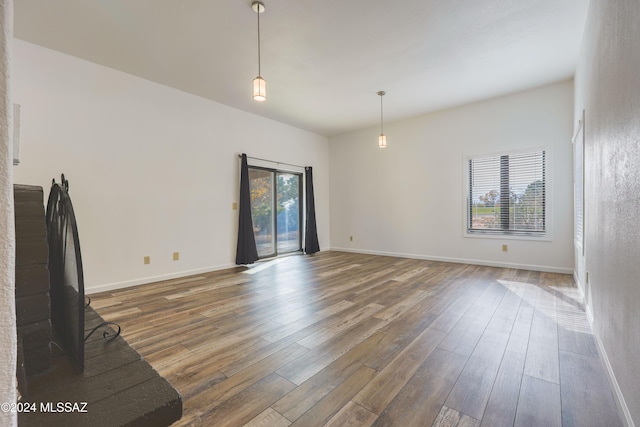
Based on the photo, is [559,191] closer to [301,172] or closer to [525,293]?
[525,293]

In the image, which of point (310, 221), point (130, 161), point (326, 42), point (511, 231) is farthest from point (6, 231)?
point (310, 221)

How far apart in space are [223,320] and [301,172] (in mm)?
4368

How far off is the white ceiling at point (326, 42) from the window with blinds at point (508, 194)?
1.16 meters

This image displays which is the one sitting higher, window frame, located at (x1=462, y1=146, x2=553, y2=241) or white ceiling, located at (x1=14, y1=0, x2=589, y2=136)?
white ceiling, located at (x1=14, y1=0, x2=589, y2=136)

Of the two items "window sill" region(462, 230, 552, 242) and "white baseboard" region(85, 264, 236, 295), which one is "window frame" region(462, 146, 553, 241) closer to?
"window sill" region(462, 230, 552, 242)

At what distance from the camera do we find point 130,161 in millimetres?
3900

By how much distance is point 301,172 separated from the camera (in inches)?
259

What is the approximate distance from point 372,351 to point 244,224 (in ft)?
11.8

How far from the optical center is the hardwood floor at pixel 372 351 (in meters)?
1.50

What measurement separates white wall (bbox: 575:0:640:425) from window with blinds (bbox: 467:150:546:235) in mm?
2347

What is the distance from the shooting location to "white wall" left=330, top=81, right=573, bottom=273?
4359mm

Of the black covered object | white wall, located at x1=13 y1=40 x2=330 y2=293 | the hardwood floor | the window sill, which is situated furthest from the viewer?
the window sill

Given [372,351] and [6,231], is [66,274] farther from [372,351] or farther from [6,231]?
[372,351]

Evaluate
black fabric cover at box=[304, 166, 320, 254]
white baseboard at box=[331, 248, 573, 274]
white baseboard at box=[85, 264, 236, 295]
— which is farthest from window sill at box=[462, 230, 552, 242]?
white baseboard at box=[85, 264, 236, 295]
